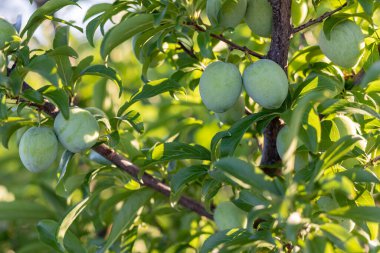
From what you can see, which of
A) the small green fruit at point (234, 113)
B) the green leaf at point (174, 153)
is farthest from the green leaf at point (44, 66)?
the small green fruit at point (234, 113)

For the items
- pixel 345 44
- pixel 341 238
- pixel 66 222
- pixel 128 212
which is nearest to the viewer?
pixel 341 238

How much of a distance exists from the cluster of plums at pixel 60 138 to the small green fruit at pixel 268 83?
309 mm

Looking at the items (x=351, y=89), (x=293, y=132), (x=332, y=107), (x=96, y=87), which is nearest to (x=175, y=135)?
(x=96, y=87)

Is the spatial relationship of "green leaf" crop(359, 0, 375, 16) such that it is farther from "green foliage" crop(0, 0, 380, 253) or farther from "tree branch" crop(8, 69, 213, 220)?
"tree branch" crop(8, 69, 213, 220)

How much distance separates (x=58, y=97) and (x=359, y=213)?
55 centimetres

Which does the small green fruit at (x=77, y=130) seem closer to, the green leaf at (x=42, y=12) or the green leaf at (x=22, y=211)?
the green leaf at (x=42, y=12)

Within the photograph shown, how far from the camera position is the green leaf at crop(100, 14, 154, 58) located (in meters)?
1.06

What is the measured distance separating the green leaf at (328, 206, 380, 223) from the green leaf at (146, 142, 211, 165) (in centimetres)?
37

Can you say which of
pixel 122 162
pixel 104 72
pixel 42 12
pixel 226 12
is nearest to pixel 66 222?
pixel 122 162

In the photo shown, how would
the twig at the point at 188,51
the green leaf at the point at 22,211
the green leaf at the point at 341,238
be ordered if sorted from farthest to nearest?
the green leaf at the point at 22,211, the twig at the point at 188,51, the green leaf at the point at 341,238

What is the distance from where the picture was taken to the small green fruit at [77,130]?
1061 millimetres

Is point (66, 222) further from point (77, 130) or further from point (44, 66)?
point (44, 66)

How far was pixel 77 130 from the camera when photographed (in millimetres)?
1058

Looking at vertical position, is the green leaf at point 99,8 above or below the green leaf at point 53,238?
above
